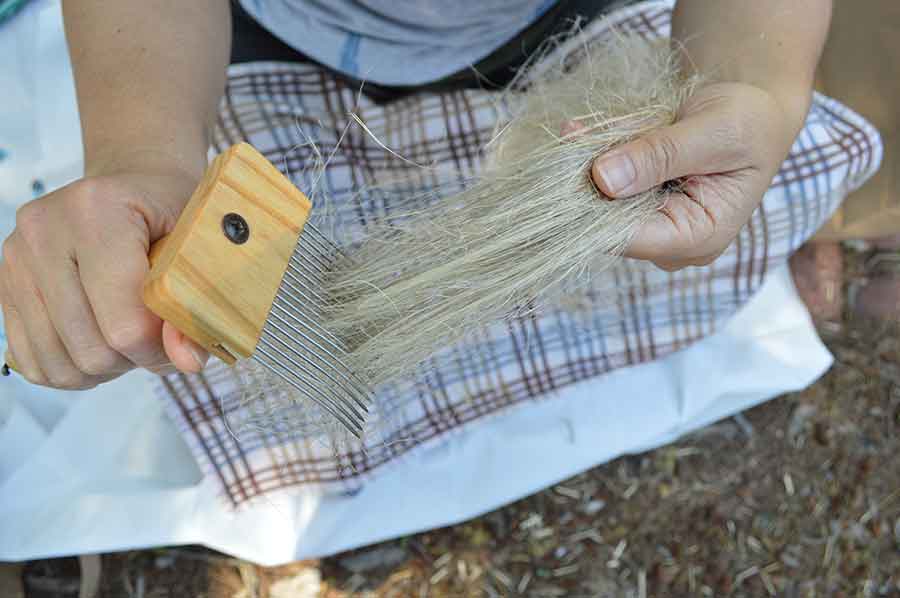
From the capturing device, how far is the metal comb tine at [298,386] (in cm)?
81

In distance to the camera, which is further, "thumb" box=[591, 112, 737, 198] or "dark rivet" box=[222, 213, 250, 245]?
"thumb" box=[591, 112, 737, 198]

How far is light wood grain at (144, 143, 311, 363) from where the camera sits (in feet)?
2.33

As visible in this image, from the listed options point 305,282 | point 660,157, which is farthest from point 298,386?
point 660,157

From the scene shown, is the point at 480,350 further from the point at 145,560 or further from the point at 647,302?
the point at 145,560

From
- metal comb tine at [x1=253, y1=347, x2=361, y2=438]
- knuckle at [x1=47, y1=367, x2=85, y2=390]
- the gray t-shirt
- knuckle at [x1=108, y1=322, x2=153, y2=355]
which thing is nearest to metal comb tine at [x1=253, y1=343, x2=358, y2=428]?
metal comb tine at [x1=253, y1=347, x2=361, y2=438]

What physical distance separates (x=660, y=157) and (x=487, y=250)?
0.76 feet

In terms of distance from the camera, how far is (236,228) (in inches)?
29.4

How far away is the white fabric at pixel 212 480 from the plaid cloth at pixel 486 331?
2.2 inches

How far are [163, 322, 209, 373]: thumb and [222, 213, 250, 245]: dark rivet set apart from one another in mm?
118

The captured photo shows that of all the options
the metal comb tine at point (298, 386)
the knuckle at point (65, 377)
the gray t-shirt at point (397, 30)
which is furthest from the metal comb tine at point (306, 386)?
the gray t-shirt at point (397, 30)

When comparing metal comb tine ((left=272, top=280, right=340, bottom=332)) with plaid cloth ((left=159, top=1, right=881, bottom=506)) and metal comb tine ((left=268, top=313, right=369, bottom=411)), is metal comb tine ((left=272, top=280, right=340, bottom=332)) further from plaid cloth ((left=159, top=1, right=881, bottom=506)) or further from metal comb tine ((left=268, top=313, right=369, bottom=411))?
plaid cloth ((left=159, top=1, right=881, bottom=506))

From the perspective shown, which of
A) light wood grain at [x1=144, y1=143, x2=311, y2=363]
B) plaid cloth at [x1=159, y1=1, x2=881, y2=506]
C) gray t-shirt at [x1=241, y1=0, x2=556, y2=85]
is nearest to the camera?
light wood grain at [x1=144, y1=143, x2=311, y2=363]

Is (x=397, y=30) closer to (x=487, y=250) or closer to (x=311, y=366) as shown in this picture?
(x=487, y=250)

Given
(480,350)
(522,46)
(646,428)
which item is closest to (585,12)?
(522,46)
